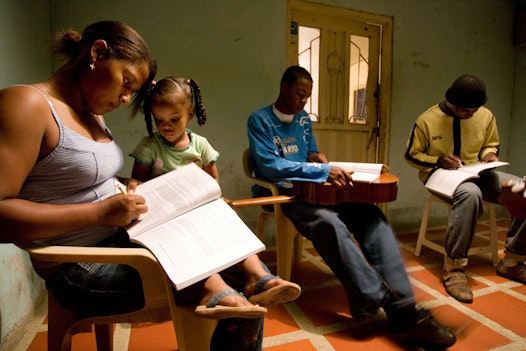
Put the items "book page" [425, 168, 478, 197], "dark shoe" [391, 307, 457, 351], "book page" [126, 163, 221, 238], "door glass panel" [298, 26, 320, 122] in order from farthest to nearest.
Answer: "door glass panel" [298, 26, 320, 122], "book page" [425, 168, 478, 197], "dark shoe" [391, 307, 457, 351], "book page" [126, 163, 221, 238]

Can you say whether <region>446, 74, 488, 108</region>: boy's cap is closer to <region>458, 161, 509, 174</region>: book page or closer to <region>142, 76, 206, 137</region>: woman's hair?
<region>458, 161, 509, 174</region>: book page

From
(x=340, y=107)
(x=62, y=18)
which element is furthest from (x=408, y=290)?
(x=62, y=18)

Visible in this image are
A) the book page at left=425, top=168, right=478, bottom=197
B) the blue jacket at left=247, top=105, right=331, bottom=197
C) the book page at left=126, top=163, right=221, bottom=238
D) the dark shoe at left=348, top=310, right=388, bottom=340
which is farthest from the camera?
the book page at left=425, top=168, right=478, bottom=197

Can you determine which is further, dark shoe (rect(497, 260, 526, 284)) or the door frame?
the door frame

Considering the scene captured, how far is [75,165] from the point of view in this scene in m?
0.83

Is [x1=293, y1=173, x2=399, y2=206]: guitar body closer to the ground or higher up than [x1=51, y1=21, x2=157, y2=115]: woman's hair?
closer to the ground

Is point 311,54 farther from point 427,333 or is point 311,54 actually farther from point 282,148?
point 427,333

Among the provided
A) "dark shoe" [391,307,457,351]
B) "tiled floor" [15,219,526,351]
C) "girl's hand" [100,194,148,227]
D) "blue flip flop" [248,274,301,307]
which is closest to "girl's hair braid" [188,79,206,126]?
"girl's hand" [100,194,148,227]

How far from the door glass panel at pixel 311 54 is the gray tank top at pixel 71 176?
2.26 metres

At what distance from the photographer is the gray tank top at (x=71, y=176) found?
2.60ft

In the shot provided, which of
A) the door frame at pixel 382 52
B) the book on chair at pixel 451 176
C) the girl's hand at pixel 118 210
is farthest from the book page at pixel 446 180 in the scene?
the girl's hand at pixel 118 210

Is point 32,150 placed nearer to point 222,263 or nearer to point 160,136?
point 222,263

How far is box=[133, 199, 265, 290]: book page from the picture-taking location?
76cm

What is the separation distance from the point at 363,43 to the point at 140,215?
9.54 feet
